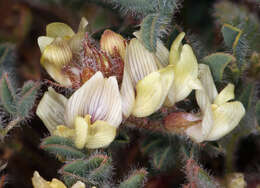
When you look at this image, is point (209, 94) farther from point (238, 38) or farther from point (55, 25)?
point (55, 25)

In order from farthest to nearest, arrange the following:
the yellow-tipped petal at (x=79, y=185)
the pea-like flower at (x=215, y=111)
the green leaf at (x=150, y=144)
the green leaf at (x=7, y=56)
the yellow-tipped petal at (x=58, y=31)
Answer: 1. the green leaf at (x=7, y=56)
2. the green leaf at (x=150, y=144)
3. the yellow-tipped petal at (x=58, y=31)
4. the pea-like flower at (x=215, y=111)
5. the yellow-tipped petal at (x=79, y=185)

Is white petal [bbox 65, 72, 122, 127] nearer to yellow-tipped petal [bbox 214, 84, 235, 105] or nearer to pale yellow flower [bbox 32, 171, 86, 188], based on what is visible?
pale yellow flower [bbox 32, 171, 86, 188]

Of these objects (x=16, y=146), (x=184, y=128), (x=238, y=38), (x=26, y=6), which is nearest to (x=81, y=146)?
(x=184, y=128)

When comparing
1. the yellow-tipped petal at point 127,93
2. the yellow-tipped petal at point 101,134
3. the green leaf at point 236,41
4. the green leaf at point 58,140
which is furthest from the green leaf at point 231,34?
the green leaf at point 58,140

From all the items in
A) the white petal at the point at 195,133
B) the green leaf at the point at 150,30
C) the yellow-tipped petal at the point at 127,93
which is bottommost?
the white petal at the point at 195,133

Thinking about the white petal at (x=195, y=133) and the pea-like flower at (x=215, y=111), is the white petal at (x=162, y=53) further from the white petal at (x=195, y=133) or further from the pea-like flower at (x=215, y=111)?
the white petal at (x=195, y=133)
